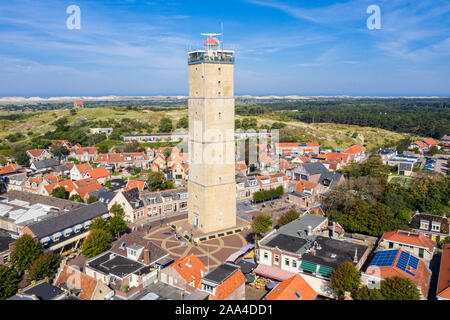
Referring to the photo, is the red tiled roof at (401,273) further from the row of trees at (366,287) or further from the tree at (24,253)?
the tree at (24,253)

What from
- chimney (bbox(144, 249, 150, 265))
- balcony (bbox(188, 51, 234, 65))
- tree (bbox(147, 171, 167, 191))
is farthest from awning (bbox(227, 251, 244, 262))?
tree (bbox(147, 171, 167, 191))

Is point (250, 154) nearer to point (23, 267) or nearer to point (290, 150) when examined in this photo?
point (290, 150)

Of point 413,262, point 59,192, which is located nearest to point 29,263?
point 59,192

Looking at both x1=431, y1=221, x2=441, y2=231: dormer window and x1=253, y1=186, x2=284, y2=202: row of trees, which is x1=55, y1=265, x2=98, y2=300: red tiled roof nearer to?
x1=253, y1=186, x2=284, y2=202: row of trees

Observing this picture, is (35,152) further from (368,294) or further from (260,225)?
(368,294)

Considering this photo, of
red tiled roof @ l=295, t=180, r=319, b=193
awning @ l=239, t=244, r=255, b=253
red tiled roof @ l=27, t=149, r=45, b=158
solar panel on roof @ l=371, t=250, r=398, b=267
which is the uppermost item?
red tiled roof @ l=27, t=149, r=45, b=158

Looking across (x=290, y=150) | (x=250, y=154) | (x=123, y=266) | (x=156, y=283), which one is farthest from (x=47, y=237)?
(x=290, y=150)
